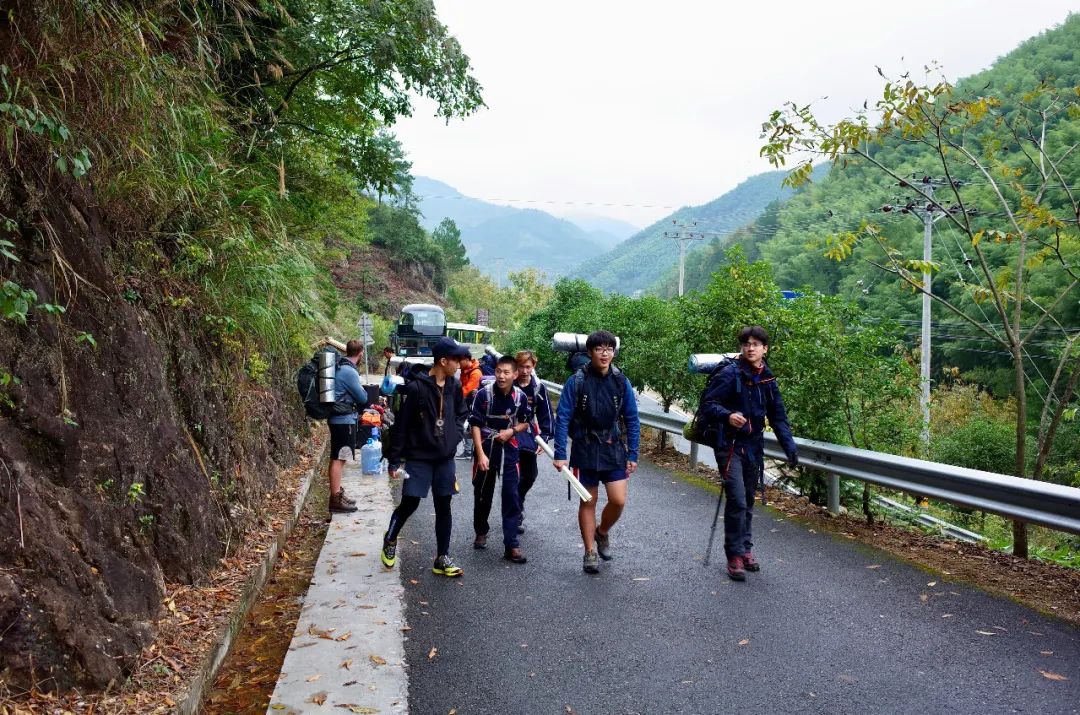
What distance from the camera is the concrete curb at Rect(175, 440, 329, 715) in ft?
12.0

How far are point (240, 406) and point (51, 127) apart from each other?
3.37 m

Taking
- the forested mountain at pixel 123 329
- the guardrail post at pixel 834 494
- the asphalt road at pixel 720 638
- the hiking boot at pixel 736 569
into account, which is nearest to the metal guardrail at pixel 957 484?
the guardrail post at pixel 834 494

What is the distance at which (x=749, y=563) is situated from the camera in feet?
20.1

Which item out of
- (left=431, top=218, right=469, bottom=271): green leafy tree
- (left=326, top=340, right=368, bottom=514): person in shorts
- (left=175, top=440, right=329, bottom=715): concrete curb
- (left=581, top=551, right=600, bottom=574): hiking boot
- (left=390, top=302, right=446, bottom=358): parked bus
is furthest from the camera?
(left=431, top=218, right=469, bottom=271): green leafy tree

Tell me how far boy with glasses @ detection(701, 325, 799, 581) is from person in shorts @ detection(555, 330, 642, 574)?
0.69 metres

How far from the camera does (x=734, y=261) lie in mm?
12031

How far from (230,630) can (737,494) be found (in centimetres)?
373

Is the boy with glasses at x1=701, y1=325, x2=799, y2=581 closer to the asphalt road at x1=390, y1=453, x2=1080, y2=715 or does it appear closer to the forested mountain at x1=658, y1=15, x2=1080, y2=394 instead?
the asphalt road at x1=390, y1=453, x2=1080, y2=715

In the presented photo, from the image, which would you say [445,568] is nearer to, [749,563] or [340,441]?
[749,563]

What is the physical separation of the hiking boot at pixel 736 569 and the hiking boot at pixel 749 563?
0.41 ft

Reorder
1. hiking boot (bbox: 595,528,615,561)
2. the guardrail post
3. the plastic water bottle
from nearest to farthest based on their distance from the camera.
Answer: hiking boot (bbox: 595,528,615,561)
the guardrail post
the plastic water bottle

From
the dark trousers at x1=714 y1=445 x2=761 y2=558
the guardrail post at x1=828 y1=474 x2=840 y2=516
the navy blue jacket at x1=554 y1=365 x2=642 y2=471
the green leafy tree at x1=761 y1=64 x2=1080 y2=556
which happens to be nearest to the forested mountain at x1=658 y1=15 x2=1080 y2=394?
the green leafy tree at x1=761 y1=64 x2=1080 y2=556

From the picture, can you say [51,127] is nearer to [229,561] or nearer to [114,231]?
[114,231]

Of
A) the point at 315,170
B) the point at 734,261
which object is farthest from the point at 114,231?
the point at 734,261
